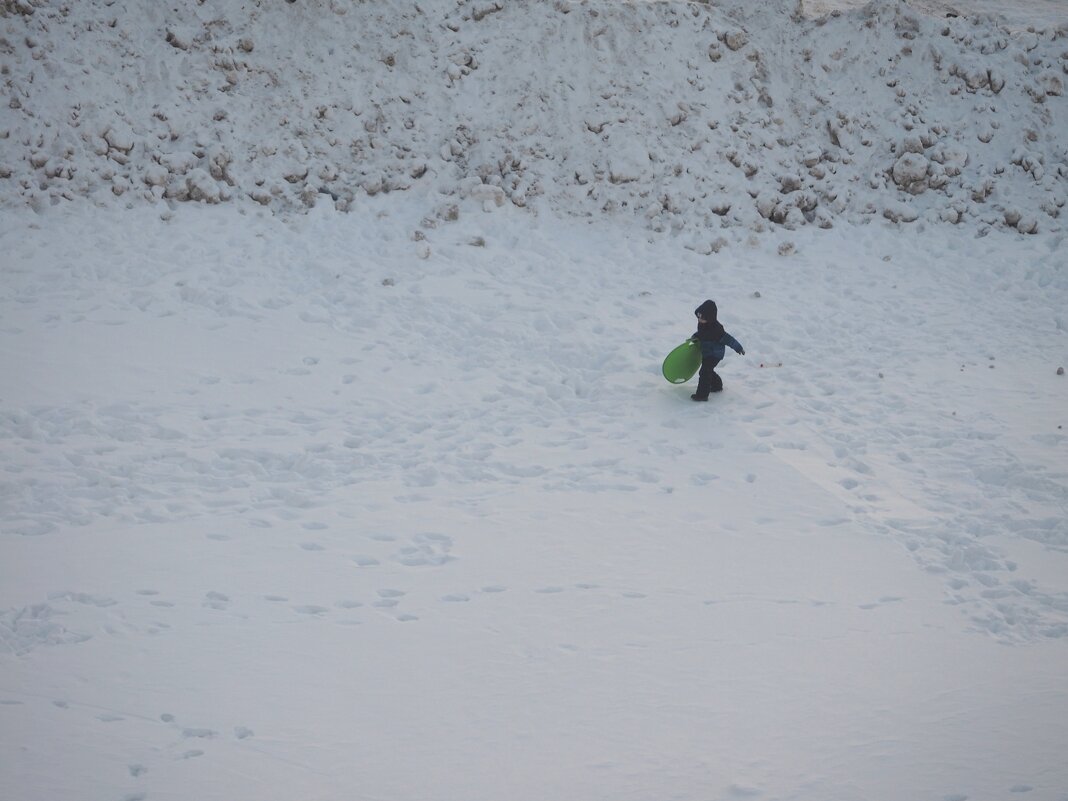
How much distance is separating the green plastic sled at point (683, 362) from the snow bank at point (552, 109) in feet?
11.9

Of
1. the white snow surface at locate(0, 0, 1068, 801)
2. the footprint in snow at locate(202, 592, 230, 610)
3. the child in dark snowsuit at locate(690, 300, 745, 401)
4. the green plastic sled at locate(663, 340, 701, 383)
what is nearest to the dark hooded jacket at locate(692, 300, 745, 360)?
the child in dark snowsuit at locate(690, 300, 745, 401)

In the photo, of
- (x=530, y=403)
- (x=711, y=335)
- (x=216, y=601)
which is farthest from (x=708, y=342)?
(x=216, y=601)

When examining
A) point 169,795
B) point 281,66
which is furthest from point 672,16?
point 169,795

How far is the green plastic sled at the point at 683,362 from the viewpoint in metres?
9.82

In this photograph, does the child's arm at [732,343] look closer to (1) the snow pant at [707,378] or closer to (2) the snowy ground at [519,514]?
(1) the snow pant at [707,378]

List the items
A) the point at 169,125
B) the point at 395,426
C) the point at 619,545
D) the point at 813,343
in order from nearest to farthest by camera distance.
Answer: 1. the point at 619,545
2. the point at 395,426
3. the point at 813,343
4. the point at 169,125

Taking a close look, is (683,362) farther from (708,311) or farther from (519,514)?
(519,514)

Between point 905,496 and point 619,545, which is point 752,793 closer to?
point 619,545

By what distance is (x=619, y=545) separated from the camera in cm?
748

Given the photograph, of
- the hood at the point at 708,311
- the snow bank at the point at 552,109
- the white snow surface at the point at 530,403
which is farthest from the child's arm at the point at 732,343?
the snow bank at the point at 552,109

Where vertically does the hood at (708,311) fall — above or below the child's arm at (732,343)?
above

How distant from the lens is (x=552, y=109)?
14.1 meters

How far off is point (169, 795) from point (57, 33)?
40.3 feet

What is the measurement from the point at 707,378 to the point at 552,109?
619cm
